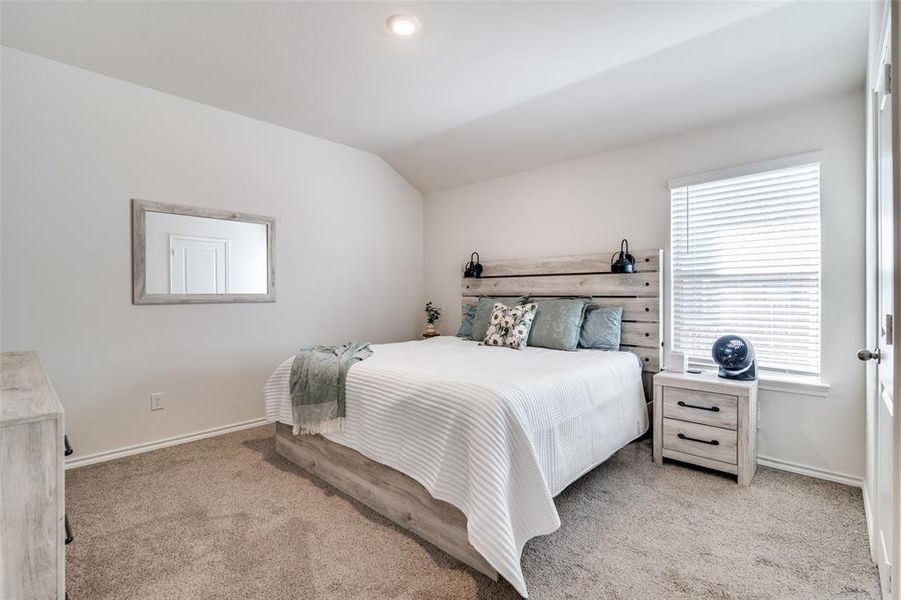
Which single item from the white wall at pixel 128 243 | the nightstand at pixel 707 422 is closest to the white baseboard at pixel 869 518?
the nightstand at pixel 707 422

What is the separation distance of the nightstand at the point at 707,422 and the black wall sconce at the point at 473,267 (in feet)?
6.76

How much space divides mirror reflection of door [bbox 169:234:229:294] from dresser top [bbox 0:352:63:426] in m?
1.38

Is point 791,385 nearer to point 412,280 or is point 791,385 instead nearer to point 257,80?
point 412,280

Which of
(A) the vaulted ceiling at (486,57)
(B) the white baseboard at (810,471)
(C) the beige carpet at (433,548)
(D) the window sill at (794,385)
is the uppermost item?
(A) the vaulted ceiling at (486,57)

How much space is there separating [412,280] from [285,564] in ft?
11.2

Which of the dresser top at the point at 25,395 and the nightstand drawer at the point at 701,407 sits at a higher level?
the dresser top at the point at 25,395

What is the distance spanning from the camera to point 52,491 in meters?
1.03

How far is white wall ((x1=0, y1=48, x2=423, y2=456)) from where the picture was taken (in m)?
2.59

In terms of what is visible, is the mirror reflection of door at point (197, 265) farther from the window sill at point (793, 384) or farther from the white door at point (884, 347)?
the window sill at point (793, 384)

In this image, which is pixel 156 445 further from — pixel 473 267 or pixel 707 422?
pixel 707 422

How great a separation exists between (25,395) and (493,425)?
1491 millimetres

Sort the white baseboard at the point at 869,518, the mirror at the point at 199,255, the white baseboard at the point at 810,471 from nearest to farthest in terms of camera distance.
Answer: the white baseboard at the point at 869,518 < the white baseboard at the point at 810,471 < the mirror at the point at 199,255

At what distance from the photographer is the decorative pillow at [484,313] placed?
3688 millimetres

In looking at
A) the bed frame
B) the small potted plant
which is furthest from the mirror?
the small potted plant
